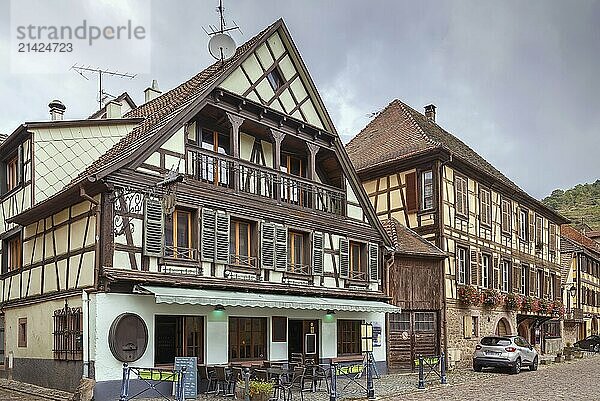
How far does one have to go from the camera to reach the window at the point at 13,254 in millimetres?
20577

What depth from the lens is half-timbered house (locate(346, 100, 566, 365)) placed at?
26672mm

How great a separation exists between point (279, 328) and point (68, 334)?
5.67 m

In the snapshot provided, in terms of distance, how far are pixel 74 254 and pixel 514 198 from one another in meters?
21.3

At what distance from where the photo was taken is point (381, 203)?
93.8 ft

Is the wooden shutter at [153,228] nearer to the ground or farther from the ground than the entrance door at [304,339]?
farther from the ground

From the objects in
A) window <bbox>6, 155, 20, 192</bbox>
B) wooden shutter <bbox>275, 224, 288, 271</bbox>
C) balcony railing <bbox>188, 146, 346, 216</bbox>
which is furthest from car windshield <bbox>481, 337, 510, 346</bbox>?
window <bbox>6, 155, 20, 192</bbox>

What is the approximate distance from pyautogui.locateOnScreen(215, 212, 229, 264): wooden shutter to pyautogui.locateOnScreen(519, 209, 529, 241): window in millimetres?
18910

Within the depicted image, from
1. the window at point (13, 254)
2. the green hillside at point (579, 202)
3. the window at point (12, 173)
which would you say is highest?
the green hillside at point (579, 202)

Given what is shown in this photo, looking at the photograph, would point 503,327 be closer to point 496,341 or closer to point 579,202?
point 496,341

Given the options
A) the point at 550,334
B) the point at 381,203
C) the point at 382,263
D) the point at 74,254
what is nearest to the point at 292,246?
the point at 382,263

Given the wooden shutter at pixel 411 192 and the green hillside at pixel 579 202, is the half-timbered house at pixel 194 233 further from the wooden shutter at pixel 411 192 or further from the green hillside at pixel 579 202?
the green hillside at pixel 579 202

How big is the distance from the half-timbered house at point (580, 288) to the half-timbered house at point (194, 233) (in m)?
24.8

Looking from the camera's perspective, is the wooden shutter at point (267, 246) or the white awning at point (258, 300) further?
the wooden shutter at point (267, 246)

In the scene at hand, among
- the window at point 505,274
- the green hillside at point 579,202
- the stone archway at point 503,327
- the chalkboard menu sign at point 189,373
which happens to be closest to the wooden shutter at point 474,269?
the window at point 505,274
